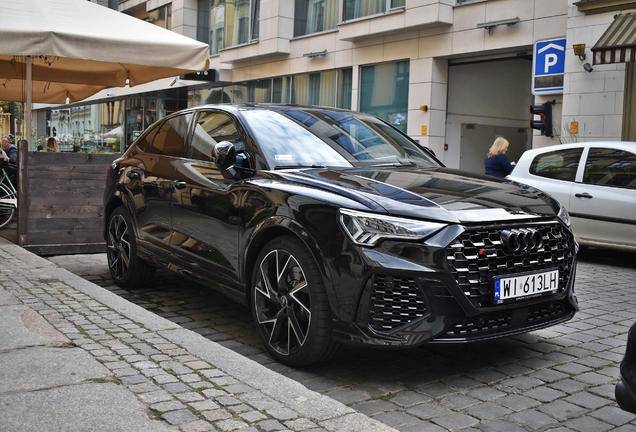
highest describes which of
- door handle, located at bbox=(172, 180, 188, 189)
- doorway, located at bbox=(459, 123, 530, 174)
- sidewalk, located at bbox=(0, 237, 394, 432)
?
doorway, located at bbox=(459, 123, 530, 174)

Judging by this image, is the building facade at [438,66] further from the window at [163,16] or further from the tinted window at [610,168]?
the tinted window at [610,168]

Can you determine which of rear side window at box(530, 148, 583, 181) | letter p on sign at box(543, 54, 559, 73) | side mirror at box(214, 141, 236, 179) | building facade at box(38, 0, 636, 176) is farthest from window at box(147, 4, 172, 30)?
side mirror at box(214, 141, 236, 179)

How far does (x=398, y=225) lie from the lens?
12.9 feet

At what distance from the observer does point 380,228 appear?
155 inches

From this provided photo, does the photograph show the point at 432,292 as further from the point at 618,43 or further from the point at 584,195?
the point at 618,43

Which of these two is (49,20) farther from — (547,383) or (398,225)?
(547,383)

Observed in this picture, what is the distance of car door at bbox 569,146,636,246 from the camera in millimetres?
8930

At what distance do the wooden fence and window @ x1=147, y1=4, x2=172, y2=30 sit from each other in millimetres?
25019

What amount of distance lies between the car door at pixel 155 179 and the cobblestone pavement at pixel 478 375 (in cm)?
66

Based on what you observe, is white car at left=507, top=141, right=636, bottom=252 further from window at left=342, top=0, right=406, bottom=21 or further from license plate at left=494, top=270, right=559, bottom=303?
window at left=342, top=0, right=406, bottom=21

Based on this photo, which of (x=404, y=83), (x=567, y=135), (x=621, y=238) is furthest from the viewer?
(x=404, y=83)

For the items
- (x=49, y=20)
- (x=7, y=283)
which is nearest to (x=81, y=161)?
(x=49, y=20)

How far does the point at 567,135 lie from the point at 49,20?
A: 443 inches

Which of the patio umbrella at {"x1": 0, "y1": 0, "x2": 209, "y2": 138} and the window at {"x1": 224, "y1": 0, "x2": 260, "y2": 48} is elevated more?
the window at {"x1": 224, "y1": 0, "x2": 260, "y2": 48}
